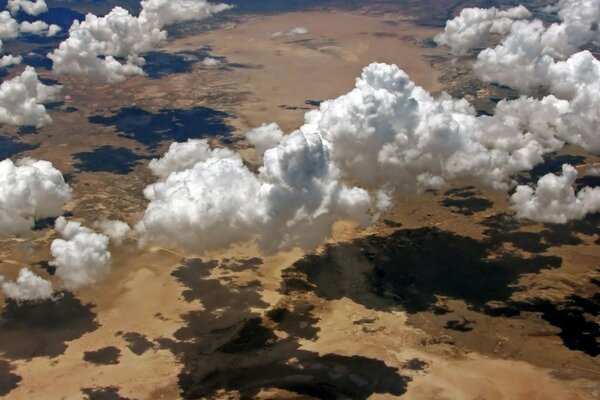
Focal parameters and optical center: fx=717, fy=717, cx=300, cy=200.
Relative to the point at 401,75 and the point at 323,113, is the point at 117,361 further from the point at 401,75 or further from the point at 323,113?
the point at 401,75

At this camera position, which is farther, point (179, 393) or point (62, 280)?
point (62, 280)

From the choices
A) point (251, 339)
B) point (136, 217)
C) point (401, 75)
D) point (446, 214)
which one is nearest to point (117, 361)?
point (251, 339)

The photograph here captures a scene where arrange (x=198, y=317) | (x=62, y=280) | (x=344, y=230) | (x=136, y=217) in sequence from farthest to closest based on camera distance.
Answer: (x=136, y=217), (x=344, y=230), (x=62, y=280), (x=198, y=317)

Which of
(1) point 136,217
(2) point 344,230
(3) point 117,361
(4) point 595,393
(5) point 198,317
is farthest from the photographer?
(1) point 136,217

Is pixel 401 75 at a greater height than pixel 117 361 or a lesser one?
greater

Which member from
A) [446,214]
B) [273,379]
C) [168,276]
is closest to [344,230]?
[446,214]

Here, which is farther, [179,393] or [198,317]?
[198,317]

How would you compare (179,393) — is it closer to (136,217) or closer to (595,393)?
(595,393)

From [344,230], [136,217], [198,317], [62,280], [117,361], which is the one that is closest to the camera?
[117,361]

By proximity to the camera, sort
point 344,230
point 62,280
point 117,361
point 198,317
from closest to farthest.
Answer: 1. point 117,361
2. point 198,317
3. point 62,280
4. point 344,230
